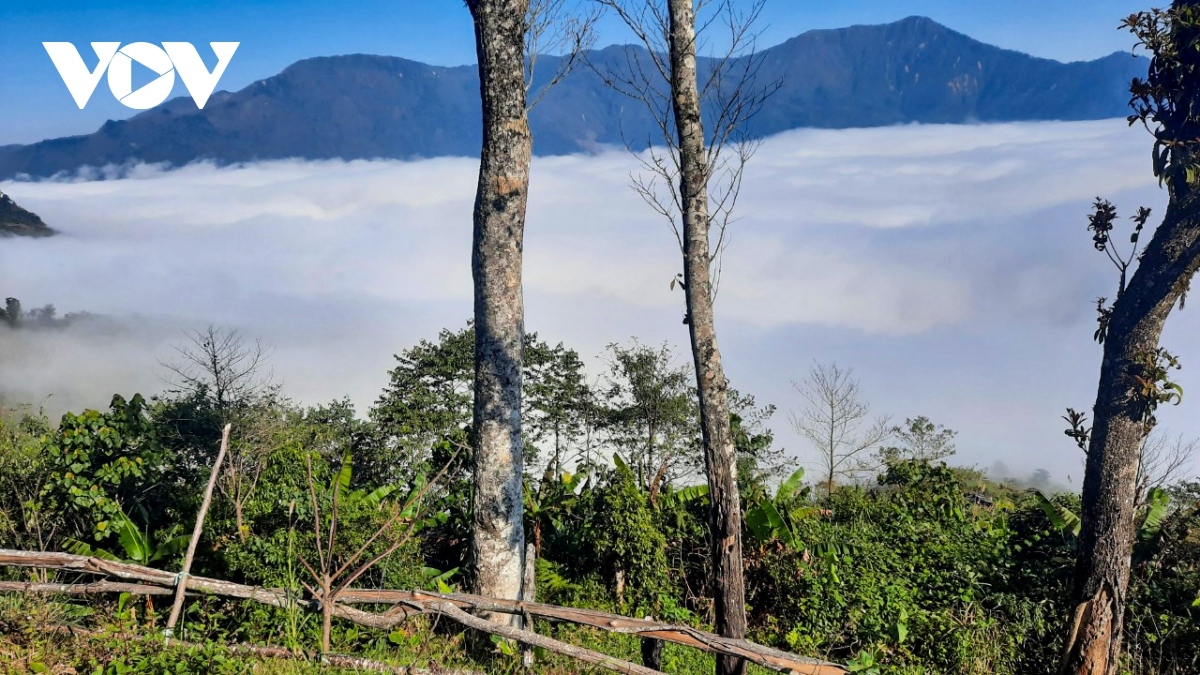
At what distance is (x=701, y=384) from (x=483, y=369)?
1.73 metres

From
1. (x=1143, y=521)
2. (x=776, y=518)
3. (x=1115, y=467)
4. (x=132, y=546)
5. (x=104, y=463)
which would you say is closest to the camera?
(x=1115, y=467)

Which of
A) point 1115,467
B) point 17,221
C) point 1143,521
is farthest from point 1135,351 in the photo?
point 17,221

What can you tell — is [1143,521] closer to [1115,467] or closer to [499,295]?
[1115,467]

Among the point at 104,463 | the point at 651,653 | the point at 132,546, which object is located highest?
the point at 104,463

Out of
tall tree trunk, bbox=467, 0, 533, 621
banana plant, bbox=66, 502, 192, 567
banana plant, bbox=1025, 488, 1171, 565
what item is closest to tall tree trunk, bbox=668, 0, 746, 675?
tall tree trunk, bbox=467, 0, 533, 621

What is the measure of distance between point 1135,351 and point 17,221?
69205 millimetres

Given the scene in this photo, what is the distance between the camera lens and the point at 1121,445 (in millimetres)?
7438

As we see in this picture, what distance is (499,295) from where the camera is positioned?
6.99 meters

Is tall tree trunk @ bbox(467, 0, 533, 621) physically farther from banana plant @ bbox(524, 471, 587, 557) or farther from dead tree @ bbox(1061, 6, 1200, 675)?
dead tree @ bbox(1061, 6, 1200, 675)

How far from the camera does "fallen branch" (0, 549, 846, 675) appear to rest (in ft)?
19.4

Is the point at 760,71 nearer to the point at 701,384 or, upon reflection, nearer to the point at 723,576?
the point at 701,384

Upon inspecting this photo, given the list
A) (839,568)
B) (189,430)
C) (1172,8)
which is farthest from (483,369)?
(189,430)

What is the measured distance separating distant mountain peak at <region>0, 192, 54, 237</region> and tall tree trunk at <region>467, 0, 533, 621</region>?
62.0m

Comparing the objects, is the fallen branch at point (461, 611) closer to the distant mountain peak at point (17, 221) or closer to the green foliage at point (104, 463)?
the green foliage at point (104, 463)
